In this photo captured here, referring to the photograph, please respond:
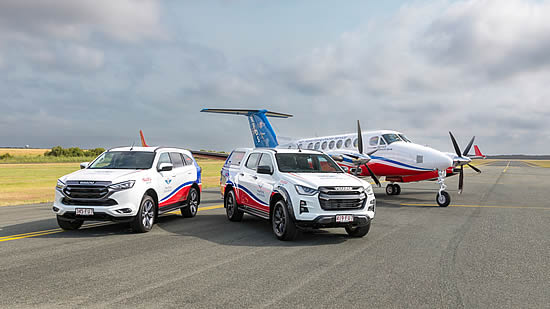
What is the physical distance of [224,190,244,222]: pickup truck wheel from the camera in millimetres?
10727

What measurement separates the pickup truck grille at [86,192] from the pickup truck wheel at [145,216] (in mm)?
925

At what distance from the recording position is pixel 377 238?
333 inches

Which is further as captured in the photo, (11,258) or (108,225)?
(108,225)

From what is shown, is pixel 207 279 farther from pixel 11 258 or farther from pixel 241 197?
pixel 241 197

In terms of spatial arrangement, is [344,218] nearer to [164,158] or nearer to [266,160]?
[266,160]

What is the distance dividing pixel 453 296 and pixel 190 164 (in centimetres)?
922

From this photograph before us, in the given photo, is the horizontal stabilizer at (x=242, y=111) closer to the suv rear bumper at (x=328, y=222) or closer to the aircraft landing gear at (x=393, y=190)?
the aircraft landing gear at (x=393, y=190)

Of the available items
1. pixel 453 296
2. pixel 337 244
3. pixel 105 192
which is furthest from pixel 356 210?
pixel 105 192

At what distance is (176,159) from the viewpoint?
11500 mm

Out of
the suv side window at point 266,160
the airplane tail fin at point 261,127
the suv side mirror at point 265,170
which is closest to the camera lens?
the suv side mirror at point 265,170

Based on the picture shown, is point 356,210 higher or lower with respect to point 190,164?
lower

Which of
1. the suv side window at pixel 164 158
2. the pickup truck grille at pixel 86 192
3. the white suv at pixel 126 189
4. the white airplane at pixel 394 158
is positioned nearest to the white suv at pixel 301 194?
the white suv at pixel 126 189

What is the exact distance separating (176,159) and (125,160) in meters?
1.73

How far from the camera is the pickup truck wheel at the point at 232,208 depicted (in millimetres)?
10727
